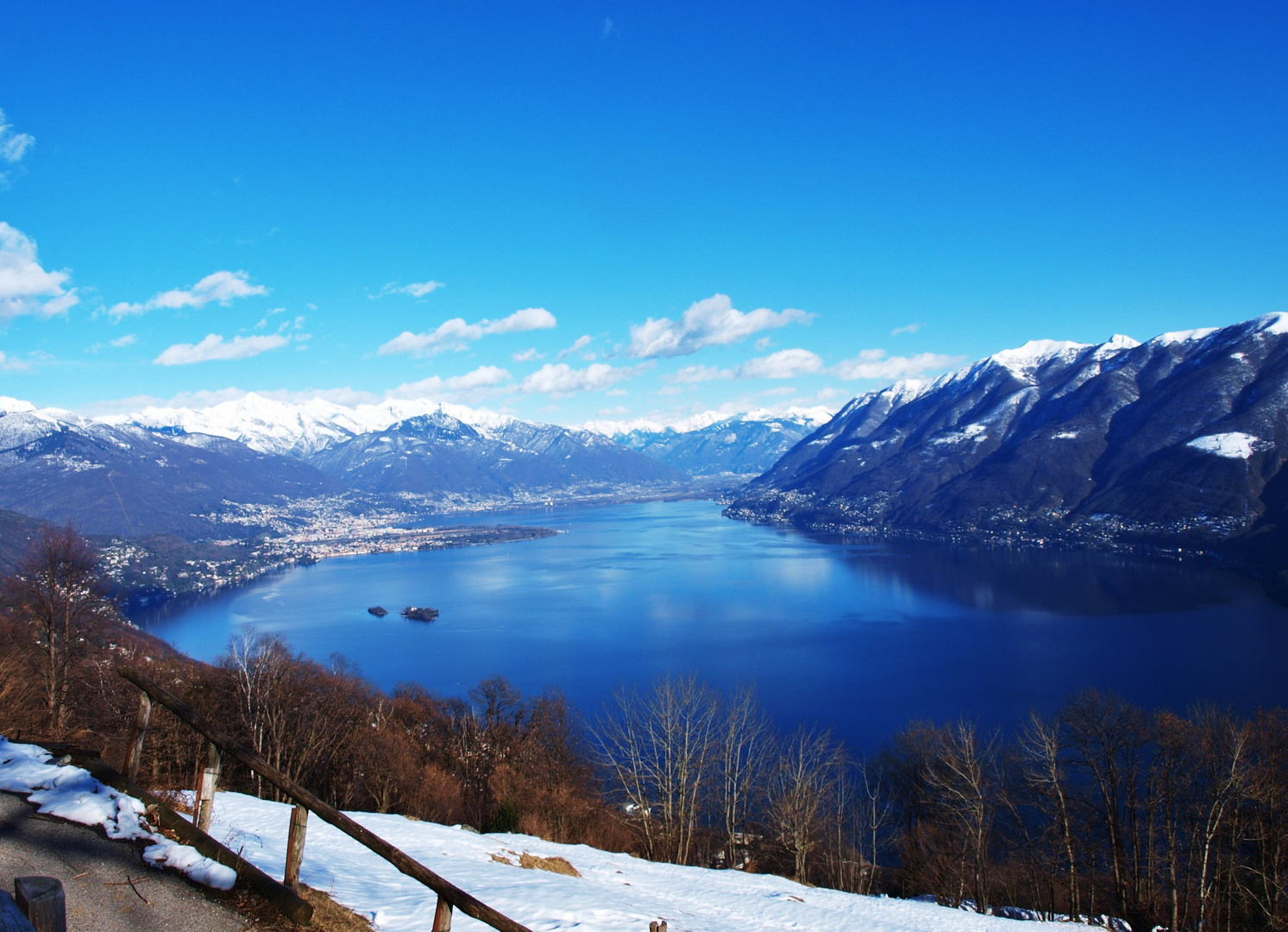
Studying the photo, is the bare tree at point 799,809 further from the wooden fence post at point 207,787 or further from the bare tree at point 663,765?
the wooden fence post at point 207,787

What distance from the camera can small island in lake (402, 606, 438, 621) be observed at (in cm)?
5838

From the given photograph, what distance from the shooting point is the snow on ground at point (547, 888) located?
510 centimetres

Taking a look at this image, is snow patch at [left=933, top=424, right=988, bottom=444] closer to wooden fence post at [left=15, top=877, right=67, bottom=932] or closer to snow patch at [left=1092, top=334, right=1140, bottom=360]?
snow patch at [left=1092, top=334, right=1140, bottom=360]

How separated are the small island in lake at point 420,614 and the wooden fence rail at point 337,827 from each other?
57389mm

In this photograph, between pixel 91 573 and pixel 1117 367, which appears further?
pixel 1117 367

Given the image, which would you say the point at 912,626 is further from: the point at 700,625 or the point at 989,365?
the point at 989,365

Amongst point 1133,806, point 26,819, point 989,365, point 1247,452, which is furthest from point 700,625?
point 989,365

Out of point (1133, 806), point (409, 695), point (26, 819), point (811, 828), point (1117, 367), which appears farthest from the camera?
point (1117, 367)

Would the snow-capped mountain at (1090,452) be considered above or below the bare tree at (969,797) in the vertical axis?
above

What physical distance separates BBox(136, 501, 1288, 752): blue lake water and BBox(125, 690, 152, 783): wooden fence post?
28.1 meters

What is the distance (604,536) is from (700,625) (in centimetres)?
6811

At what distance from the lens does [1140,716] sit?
21859 mm

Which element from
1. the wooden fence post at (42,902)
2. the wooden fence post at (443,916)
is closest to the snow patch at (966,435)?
the wooden fence post at (443,916)

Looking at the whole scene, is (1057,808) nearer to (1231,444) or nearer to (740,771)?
(740,771)
